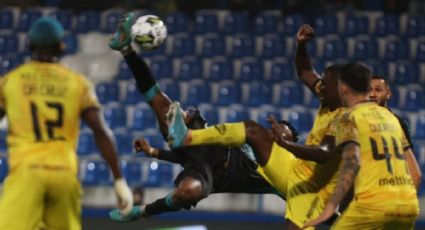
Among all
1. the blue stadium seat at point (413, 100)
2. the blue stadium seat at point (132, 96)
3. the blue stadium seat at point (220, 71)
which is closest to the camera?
the blue stadium seat at point (413, 100)

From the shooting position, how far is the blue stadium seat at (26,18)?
54.6ft

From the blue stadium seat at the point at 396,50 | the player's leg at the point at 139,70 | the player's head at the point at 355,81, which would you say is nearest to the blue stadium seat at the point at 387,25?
the blue stadium seat at the point at 396,50

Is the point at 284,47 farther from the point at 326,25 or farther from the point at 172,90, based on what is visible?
the point at 172,90

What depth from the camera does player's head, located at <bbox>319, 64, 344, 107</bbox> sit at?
293 inches

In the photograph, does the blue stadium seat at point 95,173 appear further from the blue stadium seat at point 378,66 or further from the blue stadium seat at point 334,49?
the blue stadium seat at point 378,66

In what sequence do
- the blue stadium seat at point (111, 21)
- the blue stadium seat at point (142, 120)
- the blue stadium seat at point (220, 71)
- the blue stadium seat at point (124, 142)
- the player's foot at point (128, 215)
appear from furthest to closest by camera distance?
1. the blue stadium seat at point (111, 21)
2. the blue stadium seat at point (220, 71)
3. the blue stadium seat at point (142, 120)
4. the blue stadium seat at point (124, 142)
5. the player's foot at point (128, 215)

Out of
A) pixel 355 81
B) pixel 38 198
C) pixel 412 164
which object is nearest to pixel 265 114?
pixel 412 164

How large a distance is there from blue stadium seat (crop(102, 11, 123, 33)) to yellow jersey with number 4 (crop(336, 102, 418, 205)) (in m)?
10.8

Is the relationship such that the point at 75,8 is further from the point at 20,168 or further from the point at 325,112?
the point at 20,168

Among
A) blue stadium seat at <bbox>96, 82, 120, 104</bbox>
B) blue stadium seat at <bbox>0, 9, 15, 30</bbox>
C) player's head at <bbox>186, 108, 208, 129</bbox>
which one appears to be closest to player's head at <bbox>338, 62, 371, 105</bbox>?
player's head at <bbox>186, 108, 208, 129</bbox>

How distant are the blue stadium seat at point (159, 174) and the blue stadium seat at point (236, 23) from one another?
3.35m

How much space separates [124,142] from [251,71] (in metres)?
2.45

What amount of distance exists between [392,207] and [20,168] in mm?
2166

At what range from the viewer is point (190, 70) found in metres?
15.6
